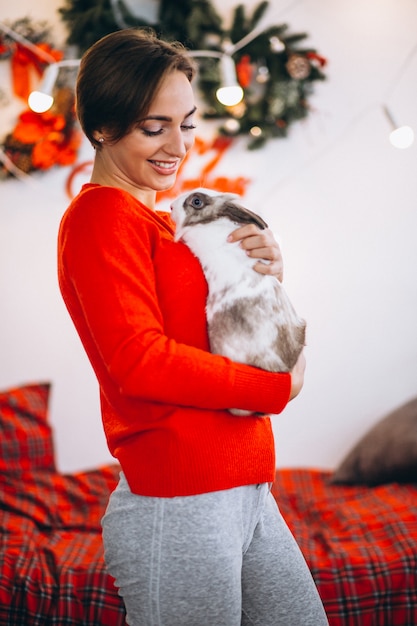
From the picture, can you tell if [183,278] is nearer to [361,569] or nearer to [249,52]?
[361,569]

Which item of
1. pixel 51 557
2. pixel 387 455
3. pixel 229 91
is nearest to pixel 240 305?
pixel 51 557

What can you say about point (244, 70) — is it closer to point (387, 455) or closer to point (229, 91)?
point (229, 91)

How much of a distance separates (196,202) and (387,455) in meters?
1.62

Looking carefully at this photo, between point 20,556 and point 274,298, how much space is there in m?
1.32

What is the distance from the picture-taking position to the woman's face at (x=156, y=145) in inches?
42.2

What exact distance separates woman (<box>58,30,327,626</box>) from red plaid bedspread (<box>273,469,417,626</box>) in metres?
0.76

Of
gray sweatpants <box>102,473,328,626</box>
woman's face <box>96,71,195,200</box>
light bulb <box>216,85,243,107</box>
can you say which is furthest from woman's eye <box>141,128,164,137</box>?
light bulb <box>216,85,243,107</box>

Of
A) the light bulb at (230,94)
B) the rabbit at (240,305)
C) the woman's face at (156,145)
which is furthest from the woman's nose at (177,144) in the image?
the light bulb at (230,94)

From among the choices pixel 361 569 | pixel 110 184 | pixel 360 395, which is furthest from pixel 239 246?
pixel 360 395

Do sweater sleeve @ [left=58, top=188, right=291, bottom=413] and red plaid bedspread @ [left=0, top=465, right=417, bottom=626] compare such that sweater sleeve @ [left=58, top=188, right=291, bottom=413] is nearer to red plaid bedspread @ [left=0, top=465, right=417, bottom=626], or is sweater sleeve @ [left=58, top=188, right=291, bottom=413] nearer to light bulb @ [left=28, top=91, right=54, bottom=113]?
red plaid bedspread @ [left=0, top=465, right=417, bottom=626]

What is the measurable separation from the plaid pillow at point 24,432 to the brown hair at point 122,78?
170cm

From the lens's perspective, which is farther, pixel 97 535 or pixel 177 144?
pixel 97 535

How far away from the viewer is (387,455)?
243 centimetres

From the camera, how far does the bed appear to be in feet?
5.88
